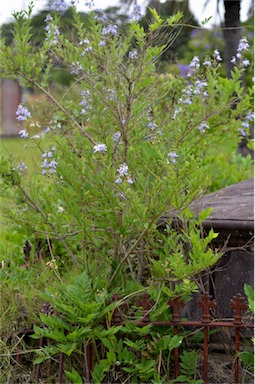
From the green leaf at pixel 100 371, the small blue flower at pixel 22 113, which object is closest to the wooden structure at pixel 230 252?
the green leaf at pixel 100 371

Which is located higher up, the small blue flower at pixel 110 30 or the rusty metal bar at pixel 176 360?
the small blue flower at pixel 110 30

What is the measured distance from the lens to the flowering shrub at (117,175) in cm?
262

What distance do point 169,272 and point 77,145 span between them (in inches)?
33.0

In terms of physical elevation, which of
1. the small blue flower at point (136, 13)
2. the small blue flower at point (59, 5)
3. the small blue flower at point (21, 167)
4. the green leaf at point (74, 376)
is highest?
the small blue flower at point (59, 5)

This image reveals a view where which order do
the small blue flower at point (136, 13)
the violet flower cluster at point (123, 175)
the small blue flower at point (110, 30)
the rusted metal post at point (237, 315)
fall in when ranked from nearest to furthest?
the violet flower cluster at point (123, 175) < the rusted metal post at point (237, 315) < the small blue flower at point (136, 13) < the small blue flower at point (110, 30)

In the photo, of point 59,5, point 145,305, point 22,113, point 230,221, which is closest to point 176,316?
point 145,305

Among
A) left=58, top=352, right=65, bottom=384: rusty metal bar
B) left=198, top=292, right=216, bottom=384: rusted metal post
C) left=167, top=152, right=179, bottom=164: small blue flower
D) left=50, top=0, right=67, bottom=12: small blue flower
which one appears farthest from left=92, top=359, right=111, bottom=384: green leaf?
left=50, top=0, right=67, bottom=12: small blue flower

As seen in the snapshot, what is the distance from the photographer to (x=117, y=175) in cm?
273

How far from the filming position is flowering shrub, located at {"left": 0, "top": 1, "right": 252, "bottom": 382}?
103 inches

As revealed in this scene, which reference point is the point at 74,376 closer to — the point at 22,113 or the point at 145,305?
the point at 145,305

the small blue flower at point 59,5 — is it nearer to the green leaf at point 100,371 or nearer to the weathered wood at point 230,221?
the weathered wood at point 230,221

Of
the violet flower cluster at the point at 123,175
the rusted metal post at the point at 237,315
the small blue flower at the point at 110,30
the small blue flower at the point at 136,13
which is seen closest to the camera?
the violet flower cluster at the point at 123,175

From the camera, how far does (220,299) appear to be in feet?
10.1

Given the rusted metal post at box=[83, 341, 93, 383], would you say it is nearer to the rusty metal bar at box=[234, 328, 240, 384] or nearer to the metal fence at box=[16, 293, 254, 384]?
the metal fence at box=[16, 293, 254, 384]
